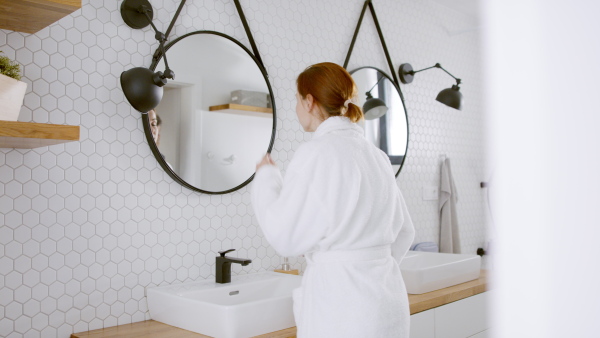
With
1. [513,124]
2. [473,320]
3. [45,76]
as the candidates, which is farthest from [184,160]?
[513,124]

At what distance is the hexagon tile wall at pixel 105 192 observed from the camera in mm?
1589

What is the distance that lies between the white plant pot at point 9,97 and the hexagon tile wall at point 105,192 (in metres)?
0.26

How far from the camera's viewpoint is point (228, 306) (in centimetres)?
150

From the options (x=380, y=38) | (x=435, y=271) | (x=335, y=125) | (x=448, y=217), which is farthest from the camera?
(x=448, y=217)

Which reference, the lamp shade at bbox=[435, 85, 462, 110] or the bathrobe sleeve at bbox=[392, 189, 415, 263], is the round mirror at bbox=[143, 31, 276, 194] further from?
the lamp shade at bbox=[435, 85, 462, 110]

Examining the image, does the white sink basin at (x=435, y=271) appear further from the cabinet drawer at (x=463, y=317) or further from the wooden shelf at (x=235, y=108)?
the wooden shelf at (x=235, y=108)

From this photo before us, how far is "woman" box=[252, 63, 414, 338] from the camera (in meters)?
1.37

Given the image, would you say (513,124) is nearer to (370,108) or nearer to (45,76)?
(45,76)

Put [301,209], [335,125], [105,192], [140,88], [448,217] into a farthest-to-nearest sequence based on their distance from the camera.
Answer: [448,217] < [105,192] < [140,88] < [335,125] < [301,209]

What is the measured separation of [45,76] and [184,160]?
55 centimetres

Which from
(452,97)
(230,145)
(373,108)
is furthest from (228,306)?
A: (452,97)

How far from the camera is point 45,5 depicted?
1.35m

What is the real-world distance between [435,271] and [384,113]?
937mm

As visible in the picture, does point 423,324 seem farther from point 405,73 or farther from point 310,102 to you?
point 405,73
